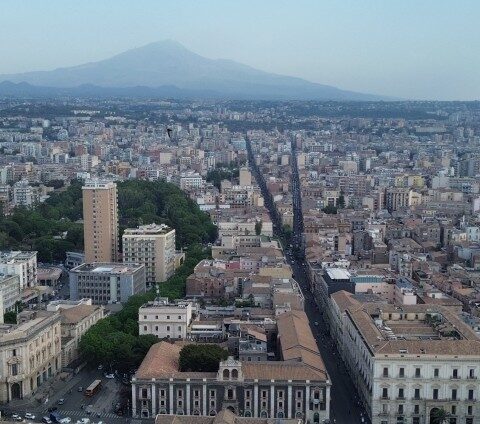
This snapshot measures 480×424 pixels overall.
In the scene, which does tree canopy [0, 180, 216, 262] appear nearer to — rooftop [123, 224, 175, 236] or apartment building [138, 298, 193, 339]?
rooftop [123, 224, 175, 236]

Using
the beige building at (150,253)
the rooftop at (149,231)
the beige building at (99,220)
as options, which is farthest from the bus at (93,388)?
the beige building at (99,220)

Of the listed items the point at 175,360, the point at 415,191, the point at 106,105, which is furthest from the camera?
the point at 106,105

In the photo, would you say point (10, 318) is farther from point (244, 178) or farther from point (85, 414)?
point (244, 178)

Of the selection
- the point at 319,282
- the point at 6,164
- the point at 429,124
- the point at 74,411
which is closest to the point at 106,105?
the point at 429,124

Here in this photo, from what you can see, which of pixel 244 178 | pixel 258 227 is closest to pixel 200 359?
pixel 258 227

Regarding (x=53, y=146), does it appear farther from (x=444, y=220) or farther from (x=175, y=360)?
(x=175, y=360)

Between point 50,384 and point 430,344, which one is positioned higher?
point 430,344
